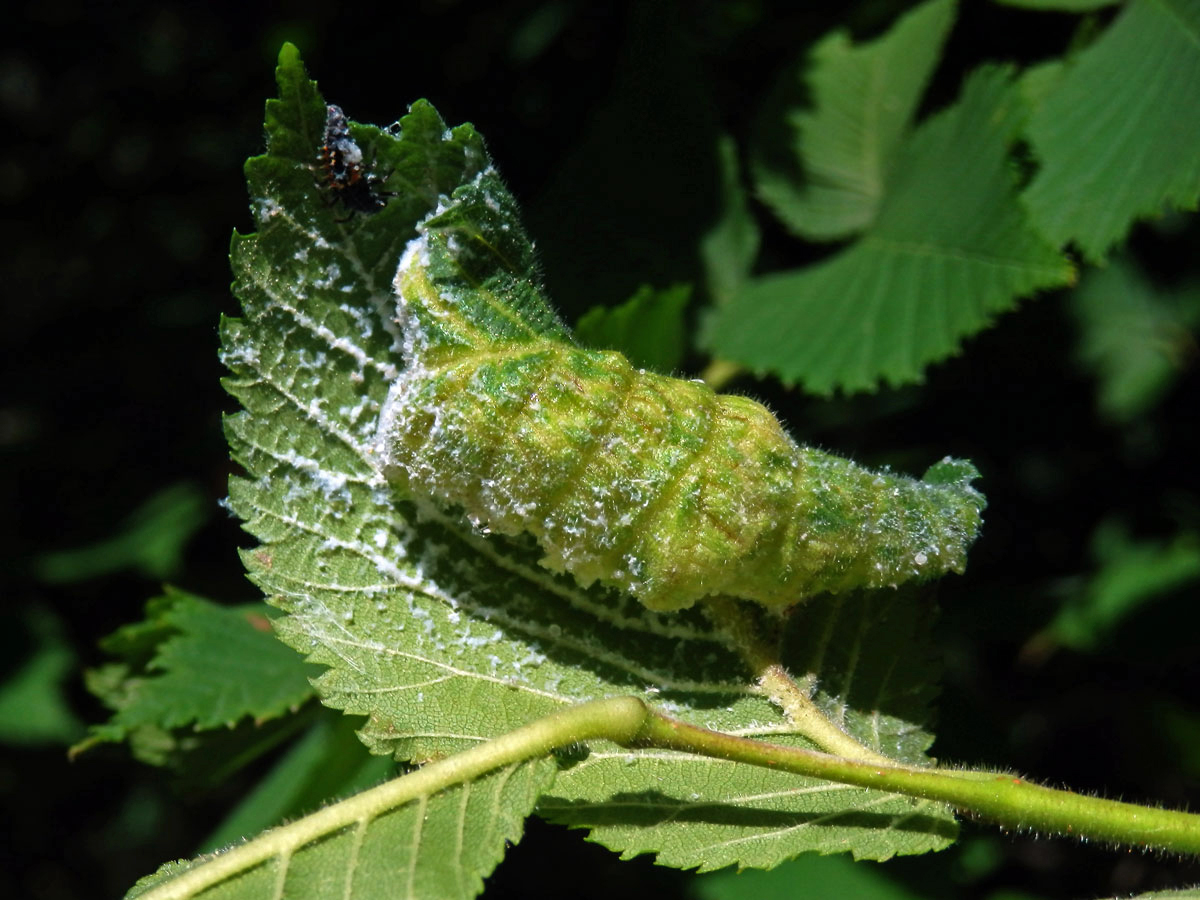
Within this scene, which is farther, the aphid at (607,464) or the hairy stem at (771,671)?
the hairy stem at (771,671)

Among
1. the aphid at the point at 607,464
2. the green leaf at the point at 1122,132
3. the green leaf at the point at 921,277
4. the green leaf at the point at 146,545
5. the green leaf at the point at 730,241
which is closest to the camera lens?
the aphid at the point at 607,464

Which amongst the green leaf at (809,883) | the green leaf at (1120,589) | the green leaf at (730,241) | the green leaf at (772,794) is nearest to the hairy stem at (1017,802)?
the green leaf at (772,794)

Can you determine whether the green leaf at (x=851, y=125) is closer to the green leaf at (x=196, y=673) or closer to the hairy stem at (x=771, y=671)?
the hairy stem at (x=771, y=671)

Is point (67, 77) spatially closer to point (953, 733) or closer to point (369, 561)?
point (369, 561)

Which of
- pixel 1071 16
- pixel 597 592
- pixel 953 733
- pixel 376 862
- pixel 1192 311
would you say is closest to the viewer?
pixel 376 862

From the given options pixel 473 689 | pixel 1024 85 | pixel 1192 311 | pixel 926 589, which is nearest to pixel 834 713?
pixel 926 589

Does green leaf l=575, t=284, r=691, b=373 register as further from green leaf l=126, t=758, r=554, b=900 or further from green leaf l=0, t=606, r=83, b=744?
green leaf l=0, t=606, r=83, b=744

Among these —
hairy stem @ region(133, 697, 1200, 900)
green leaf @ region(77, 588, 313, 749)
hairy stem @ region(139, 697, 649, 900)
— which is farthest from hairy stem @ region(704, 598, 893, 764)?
green leaf @ region(77, 588, 313, 749)
